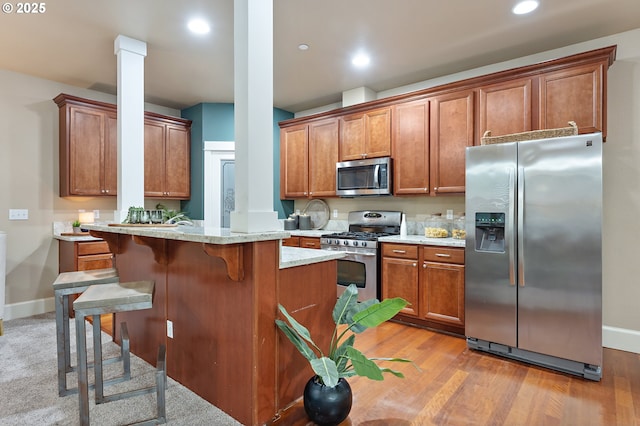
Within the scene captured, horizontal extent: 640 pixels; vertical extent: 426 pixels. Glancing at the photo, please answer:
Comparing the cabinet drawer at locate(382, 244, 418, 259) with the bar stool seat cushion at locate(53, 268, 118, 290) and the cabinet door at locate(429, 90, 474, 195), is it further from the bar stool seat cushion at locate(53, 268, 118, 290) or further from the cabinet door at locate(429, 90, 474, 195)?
the bar stool seat cushion at locate(53, 268, 118, 290)

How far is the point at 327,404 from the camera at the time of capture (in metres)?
1.79

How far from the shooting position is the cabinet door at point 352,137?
4297 millimetres

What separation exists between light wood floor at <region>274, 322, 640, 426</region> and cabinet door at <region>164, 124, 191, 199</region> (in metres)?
3.57

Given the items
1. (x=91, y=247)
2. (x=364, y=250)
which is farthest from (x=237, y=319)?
(x=91, y=247)

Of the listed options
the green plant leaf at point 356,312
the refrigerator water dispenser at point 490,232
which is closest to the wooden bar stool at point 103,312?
the green plant leaf at point 356,312

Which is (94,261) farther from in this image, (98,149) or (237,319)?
(237,319)

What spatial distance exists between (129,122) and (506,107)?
11.5ft

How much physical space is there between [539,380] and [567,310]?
0.55 m

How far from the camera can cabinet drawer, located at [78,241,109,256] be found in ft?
12.2

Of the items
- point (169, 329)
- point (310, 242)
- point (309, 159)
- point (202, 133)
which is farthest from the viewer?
point (202, 133)

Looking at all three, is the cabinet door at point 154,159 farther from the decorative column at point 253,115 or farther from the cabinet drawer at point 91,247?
the decorative column at point 253,115

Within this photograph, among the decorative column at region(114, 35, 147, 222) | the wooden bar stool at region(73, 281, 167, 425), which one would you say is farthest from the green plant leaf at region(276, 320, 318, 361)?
the decorative column at region(114, 35, 147, 222)

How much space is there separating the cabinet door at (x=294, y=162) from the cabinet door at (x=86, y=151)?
232 centimetres

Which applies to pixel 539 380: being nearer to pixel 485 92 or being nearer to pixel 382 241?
pixel 382 241
